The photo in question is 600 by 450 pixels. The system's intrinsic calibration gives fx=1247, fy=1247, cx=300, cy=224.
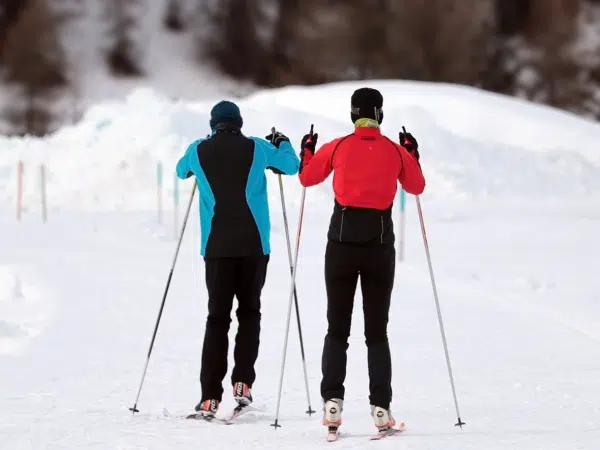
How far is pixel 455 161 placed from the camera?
29.4 meters

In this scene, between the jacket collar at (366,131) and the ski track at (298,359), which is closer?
the jacket collar at (366,131)

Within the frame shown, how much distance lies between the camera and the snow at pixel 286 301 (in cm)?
697

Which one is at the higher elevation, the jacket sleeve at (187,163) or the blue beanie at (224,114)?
the blue beanie at (224,114)

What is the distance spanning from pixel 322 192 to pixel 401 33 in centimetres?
3049

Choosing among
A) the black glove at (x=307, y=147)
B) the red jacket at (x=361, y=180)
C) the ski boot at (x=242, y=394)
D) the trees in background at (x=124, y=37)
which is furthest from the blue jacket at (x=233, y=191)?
the trees in background at (x=124, y=37)

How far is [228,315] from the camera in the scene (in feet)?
22.9

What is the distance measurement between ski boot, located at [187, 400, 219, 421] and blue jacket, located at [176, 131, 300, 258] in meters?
0.82

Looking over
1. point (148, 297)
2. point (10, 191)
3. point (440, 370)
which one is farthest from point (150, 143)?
point (440, 370)

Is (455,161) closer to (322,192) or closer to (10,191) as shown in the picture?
(322,192)

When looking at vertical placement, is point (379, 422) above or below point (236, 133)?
below

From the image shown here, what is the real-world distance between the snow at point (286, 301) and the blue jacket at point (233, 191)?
3.25ft

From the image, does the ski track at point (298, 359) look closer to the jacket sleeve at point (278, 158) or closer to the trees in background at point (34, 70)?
the jacket sleeve at point (278, 158)

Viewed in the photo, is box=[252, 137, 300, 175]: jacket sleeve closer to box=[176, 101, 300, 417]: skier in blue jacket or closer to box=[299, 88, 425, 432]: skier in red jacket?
box=[176, 101, 300, 417]: skier in blue jacket

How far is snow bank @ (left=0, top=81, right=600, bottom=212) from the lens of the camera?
27.8 m
